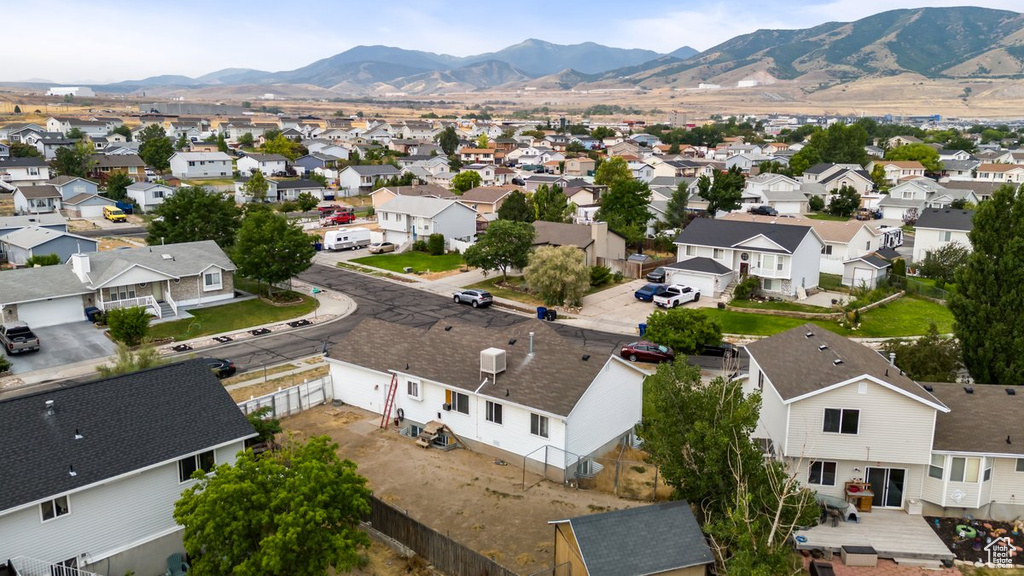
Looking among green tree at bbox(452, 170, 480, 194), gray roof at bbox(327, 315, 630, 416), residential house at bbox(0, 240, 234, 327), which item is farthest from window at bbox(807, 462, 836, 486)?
green tree at bbox(452, 170, 480, 194)

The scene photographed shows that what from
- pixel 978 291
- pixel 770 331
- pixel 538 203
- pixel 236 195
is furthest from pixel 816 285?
pixel 236 195

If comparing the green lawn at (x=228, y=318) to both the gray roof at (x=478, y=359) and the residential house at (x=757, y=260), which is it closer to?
the gray roof at (x=478, y=359)

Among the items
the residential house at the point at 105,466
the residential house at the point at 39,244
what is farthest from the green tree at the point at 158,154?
the residential house at the point at 105,466

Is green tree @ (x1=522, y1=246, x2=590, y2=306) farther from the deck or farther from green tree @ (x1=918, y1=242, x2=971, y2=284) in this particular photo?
green tree @ (x1=918, y1=242, x2=971, y2=284)

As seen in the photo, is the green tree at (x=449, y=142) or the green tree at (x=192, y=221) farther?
the green tree at (x=449, y=142)

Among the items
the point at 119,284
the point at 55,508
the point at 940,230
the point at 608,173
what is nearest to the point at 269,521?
the point at 55,508

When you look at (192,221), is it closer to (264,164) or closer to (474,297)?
(474,297)

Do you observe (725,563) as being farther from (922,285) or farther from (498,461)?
(922,285)
